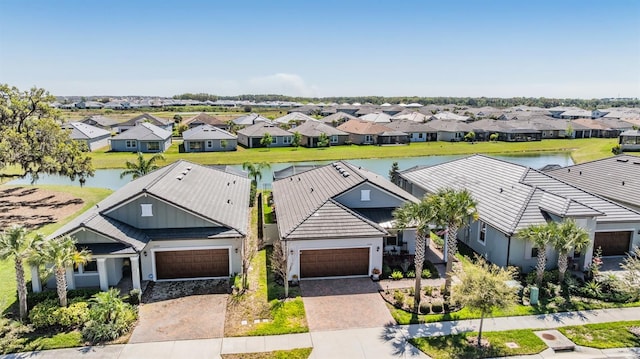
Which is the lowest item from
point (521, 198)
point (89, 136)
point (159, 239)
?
point (159, 239)

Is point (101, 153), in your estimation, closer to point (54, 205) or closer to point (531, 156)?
point (54, 205)

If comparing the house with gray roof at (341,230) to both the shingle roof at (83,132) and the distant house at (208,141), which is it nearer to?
the distant house at (208,141)

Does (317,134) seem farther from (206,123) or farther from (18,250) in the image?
(18,250)

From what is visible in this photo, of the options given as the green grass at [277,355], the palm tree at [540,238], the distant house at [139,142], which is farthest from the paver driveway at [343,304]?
the distant house at [139,142]

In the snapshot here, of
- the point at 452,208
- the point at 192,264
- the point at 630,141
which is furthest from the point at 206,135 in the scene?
the point at 630,141

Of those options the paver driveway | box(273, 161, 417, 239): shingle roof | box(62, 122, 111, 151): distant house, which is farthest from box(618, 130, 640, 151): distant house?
box(62, 122, 111, 151): distant house

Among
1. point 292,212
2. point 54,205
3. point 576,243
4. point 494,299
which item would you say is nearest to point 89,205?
point 54,205

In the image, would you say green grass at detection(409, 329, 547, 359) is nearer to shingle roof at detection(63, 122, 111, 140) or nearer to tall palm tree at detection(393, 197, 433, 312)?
tall palm tree at detection(393, 197, 433, 312)
